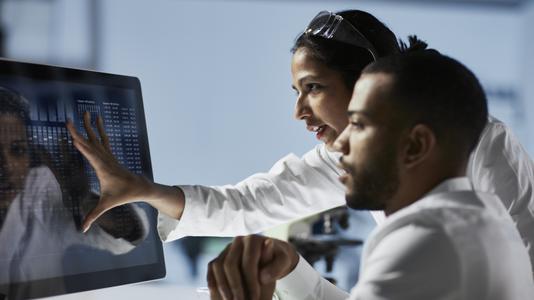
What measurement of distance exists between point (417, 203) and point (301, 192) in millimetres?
785

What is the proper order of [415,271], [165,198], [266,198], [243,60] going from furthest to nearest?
[243,60]
[266,198]
[165,198]
[415,271]

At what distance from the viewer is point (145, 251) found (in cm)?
118

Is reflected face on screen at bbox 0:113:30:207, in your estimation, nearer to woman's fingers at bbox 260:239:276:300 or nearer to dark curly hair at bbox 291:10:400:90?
woman's fingers at bbox 260:239:276:300

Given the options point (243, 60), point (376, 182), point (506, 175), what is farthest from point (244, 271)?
point (243, 60)

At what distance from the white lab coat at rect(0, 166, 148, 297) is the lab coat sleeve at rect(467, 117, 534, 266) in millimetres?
678

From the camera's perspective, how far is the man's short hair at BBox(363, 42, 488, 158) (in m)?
0.84

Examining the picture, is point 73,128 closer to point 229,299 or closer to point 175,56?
point 229,299

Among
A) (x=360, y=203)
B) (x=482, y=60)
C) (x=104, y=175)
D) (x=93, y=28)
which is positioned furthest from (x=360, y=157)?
(x=482, y=60)

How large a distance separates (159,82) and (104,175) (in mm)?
3361

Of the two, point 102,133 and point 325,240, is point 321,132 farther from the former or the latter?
point 325,240

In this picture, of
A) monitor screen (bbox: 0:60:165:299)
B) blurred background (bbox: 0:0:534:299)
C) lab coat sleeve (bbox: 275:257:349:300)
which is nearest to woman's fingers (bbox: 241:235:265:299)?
lab coat sleeve (bbox: 275:257:349:300)

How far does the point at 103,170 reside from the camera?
1.12 metres

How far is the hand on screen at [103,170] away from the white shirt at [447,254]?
46cm

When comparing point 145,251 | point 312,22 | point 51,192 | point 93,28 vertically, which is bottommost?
point 145,251
